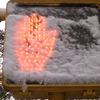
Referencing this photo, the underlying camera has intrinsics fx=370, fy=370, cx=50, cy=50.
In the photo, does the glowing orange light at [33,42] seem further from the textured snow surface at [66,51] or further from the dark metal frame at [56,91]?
the dark metal frame at [56,91]

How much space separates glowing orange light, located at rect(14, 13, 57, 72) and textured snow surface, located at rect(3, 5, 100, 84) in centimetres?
4

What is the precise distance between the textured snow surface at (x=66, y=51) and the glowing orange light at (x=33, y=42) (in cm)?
4

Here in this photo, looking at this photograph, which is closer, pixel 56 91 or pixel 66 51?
pixel 56 91

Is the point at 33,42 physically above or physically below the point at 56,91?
above

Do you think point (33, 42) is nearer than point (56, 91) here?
No

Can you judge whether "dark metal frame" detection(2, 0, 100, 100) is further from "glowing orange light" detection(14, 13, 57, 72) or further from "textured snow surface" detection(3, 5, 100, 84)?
"glowing orange light" detection(14, 13, 57, 72)

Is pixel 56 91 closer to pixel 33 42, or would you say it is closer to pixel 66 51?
pixel 66 51

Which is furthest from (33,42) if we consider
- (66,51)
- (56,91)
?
(56,91)

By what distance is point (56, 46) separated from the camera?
2812 mm

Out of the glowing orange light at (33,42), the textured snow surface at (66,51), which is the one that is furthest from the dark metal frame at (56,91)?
the glowing orange light at (33,42)

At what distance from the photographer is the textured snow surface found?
8.39 feet

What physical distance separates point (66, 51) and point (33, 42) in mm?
272

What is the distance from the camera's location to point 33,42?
9.32 feet

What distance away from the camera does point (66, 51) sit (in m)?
2.76
